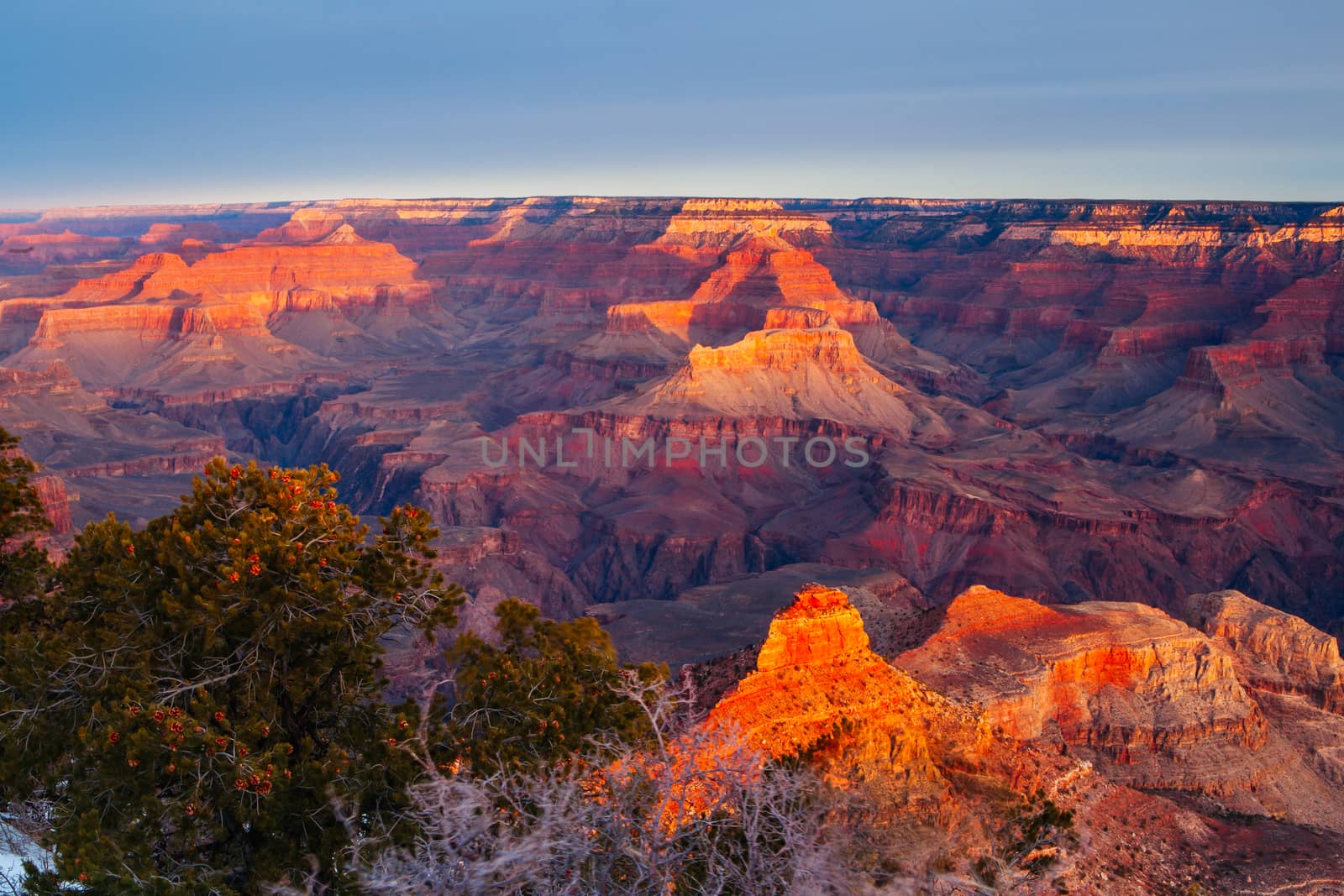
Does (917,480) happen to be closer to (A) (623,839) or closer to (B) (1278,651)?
(B) (1278,651)

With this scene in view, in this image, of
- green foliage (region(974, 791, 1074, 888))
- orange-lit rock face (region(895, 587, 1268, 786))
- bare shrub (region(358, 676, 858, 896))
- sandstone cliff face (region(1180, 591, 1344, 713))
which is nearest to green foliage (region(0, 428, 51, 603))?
bare shrub (region(358, 676, 858, 896))

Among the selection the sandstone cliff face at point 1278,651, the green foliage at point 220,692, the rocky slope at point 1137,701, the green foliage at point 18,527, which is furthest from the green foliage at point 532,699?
the sandstone cliff face at point 1278,651

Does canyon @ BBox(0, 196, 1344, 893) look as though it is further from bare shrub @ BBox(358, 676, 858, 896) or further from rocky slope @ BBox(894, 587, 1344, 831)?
bare shrub @ BBox(358, 676, 858, 896)

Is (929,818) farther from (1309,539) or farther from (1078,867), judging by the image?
(1309,539)

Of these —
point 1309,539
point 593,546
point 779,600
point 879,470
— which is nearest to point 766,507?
point 879,470

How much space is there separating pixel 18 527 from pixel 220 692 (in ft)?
25.6

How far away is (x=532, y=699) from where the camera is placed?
20.3m

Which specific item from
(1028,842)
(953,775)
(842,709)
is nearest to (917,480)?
(953,775)

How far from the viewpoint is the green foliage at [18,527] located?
22828mm

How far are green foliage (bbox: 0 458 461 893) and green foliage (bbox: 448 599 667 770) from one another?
1.19 meters

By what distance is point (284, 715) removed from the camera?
19.4m

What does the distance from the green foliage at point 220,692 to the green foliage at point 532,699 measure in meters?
1.19

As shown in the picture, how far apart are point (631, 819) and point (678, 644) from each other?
41.9 metres

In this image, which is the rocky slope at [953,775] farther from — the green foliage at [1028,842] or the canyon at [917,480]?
the green foliage at [1028,842]
